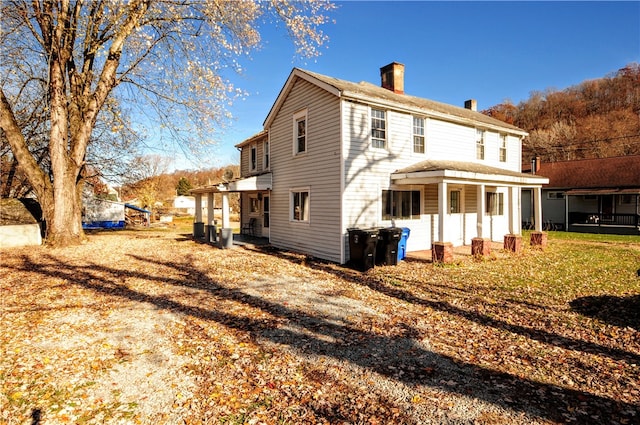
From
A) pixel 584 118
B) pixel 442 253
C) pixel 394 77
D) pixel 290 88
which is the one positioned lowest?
pixel 442 253

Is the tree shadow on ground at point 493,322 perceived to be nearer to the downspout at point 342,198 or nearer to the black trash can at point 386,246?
the black trash can at point 386,246

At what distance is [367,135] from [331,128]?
4.38 ft

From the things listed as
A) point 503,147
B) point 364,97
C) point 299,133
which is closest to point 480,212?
point 364,97

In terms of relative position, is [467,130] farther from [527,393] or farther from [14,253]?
[14,253]

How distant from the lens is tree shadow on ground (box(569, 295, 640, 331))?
601 centimetres

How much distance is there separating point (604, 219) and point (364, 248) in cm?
2466

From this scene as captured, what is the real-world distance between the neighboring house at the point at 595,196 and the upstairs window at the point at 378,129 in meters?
19.7

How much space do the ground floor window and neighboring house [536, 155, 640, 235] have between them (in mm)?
17606

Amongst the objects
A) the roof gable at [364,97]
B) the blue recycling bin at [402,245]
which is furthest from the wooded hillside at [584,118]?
the blue recycling bin at [402,245]

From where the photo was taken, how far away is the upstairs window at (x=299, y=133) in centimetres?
1388

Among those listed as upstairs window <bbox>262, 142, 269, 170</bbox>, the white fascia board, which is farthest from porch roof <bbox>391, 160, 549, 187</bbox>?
upstairs window <bbox>262, 142, 269, 170</bbox>

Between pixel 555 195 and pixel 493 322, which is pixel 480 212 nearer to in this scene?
pixel 493 322

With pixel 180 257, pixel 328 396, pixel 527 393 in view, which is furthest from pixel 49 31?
pixel 527 393

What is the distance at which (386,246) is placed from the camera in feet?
36.0
